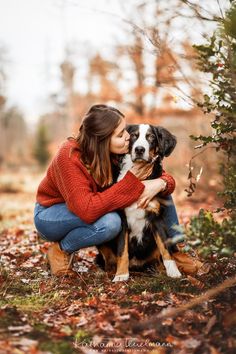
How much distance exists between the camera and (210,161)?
10906 mm

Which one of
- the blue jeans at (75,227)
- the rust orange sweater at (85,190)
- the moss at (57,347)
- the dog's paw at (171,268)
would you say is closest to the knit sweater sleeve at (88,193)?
the rust orange sweater at (85,190)

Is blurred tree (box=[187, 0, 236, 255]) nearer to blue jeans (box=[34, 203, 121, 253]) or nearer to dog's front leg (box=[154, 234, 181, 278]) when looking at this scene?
dog's front leg (box=[154, 234, 181, 278])

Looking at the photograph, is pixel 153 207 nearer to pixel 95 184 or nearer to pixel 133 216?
pixel 133 216

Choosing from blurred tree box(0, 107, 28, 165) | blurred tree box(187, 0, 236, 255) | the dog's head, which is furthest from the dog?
blurred tree box(0, 107, 28, 165)

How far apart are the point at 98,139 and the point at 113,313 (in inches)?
62.8

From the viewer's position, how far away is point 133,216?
4.48 m

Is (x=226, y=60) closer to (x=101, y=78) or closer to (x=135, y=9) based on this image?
(x=135, y=9)

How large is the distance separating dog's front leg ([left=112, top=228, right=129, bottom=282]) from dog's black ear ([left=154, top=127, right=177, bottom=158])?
32.5 inches

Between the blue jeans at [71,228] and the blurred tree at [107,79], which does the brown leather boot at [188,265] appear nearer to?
the blue jeans at [71,228]

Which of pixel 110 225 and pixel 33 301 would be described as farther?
pixel 110 225

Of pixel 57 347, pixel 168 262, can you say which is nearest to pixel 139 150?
pixel 168 262

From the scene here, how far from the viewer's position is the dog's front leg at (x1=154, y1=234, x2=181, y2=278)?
4.37m

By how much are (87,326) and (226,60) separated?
2132mm

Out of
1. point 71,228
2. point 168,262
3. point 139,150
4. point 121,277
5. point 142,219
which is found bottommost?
point 121,277
